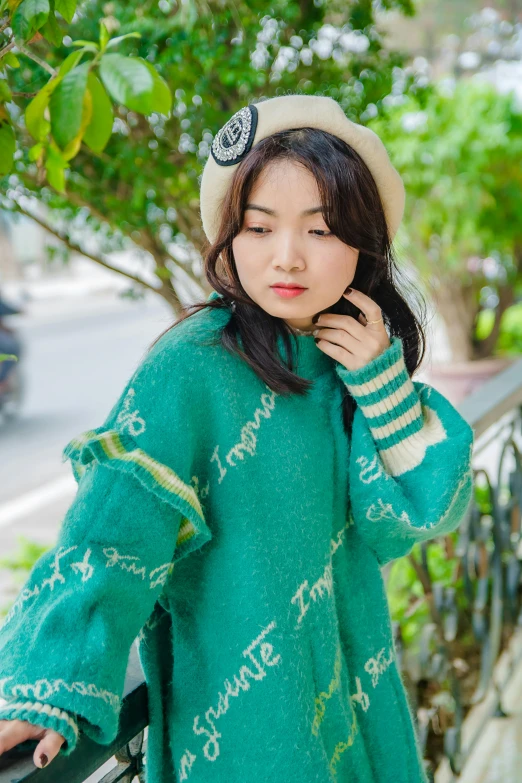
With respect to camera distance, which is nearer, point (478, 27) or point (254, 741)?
point (254, 741)

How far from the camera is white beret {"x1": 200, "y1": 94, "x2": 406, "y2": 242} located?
3.19 feet

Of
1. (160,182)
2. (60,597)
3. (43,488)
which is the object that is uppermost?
(160,182)

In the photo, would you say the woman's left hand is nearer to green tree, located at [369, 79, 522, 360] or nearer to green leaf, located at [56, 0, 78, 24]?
green leaf, located at [56, 0, 78, 24]

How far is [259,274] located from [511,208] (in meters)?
5.09

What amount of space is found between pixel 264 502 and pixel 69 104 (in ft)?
1.62

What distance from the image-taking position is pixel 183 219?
2.32 metres

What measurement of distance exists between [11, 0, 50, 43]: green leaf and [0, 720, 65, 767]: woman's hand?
64cm

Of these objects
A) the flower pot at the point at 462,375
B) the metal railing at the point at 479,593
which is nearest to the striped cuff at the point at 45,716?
the metal railing at the point at 479,593

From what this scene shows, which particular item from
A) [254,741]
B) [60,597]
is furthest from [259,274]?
[254,741]

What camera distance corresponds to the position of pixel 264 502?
0.94 m

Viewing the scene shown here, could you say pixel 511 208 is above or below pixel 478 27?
below

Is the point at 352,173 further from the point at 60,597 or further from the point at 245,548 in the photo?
the point at 60,597

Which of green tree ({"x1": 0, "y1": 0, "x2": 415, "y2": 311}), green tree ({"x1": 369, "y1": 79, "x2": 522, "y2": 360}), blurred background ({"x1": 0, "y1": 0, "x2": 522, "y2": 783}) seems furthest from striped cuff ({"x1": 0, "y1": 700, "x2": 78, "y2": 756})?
green tree ({"x1": 369, "y1": 79, "x2": 522, "y2": 360})

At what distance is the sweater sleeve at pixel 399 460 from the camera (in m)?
1.04
